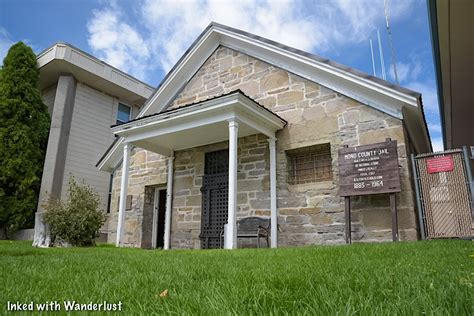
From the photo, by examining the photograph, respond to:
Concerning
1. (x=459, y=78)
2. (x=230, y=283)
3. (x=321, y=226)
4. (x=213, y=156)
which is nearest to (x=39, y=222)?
(x=213, y=156)

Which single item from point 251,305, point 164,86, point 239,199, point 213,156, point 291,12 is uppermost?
point 291,12

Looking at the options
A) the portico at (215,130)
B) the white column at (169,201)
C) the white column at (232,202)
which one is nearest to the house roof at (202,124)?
the portico at (215,130)

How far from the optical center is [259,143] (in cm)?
825

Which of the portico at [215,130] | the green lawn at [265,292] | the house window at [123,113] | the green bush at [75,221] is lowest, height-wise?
the green lawn at [265,292]

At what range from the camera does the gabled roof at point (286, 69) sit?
6.69 metres

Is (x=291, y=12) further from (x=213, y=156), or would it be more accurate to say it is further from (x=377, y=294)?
(x=377, y=294)

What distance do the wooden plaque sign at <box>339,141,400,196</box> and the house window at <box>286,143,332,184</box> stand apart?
28.1 inches

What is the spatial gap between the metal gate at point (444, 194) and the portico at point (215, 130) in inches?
117

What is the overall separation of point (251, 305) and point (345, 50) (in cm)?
1742

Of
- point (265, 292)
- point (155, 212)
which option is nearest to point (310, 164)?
point (155, 212)

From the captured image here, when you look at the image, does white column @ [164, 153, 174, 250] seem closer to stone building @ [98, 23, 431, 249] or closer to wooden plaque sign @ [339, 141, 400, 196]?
stone building @ [98, 23, 431, 249]

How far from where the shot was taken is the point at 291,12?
32.4 feet

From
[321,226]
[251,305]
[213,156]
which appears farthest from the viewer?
[213,156]

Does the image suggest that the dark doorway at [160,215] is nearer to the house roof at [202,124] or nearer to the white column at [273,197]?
the house roof at [202,124]
